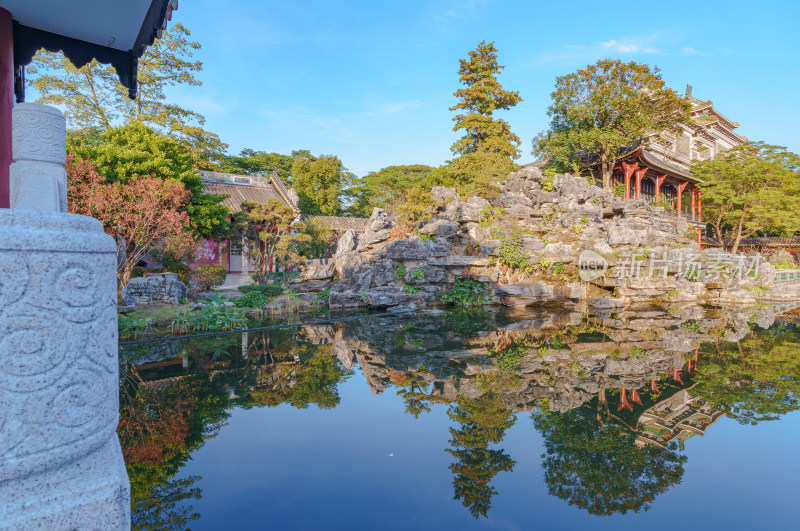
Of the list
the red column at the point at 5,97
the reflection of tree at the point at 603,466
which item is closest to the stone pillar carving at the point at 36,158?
the red column at the point at 5,97

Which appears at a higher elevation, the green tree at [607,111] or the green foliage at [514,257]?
the green tree at [607,111]

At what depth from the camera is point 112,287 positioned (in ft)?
4.79

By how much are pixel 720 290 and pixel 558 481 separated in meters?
13.4

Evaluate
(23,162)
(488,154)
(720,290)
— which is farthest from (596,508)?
(488,154)

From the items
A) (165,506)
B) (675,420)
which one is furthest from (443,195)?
(165,506)

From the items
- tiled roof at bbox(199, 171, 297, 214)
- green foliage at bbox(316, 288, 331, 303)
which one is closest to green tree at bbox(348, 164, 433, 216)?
tiled roof at bbox(199, 171, 297, 214)

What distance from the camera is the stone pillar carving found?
1548 mm

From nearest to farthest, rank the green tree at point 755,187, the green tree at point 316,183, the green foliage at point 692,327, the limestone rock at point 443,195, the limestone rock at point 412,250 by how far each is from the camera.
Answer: the green foliage at point 692,327
the limestone rock at point 412,250
the limestone rock at point 443,195
the green tree at point 755,187
the green tree at point 316,183

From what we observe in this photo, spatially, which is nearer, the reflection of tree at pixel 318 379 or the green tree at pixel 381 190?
the reflection of tree at pixel 318 379

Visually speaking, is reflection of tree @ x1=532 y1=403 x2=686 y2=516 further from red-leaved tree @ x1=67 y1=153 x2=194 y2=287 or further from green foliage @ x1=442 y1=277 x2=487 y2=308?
red-leaved tree @ x1=67 y1=153 x2=194 y2=287

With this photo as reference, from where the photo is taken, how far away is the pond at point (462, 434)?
8.70 ft

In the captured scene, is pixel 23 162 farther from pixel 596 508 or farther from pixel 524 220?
pixel 524 220

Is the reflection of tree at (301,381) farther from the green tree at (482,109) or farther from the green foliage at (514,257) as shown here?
the green tree at (482,109)

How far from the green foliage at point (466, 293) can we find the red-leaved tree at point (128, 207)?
6.76 metres
